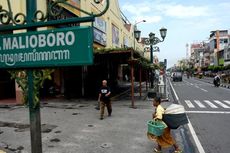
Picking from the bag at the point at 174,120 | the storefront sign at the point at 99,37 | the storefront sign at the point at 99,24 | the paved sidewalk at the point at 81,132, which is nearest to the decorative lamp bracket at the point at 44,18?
the bag at the point at 174,120

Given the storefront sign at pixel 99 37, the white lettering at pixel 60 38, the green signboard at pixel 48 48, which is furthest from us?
the storefront sign at pixel 99 37

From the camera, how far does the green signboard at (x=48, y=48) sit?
3463 mm

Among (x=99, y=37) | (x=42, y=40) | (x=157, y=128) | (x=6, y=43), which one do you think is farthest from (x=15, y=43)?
(x=99, y=37)

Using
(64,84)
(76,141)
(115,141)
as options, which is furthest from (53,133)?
(64,84)

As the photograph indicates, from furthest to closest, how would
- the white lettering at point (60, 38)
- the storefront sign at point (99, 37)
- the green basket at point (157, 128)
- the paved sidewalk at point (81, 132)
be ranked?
the storefront sign at point (99, 37), the paved sidewalk at point (81, 132), the green basket at point (157, 128), the white lettering at point (60, 38)

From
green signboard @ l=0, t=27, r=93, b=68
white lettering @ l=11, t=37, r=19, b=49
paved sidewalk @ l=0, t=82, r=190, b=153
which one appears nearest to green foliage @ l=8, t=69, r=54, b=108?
green signboard @ l=0, t=27, r=93, b=68

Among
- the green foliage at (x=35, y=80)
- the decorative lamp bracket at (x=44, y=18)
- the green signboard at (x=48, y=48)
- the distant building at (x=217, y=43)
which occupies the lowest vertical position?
the green foliage at (x=35, y=80)

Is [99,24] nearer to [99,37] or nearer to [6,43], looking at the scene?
[99,37]

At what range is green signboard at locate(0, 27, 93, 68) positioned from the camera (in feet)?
11.4

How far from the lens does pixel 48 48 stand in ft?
12.0

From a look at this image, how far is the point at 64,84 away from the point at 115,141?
17.0m

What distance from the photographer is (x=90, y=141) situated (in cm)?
1027

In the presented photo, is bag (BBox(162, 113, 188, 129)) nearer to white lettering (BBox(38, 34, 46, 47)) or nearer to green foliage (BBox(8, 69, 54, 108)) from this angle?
green foliage (BBox(8, 69, 54, 108))

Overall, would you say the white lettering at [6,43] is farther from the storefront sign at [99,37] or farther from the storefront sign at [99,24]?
the storefront sign at [99,24]
